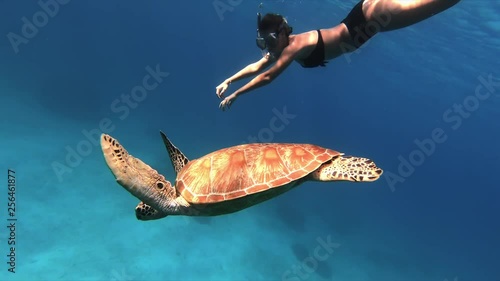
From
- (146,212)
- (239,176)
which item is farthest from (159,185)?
(239,176)

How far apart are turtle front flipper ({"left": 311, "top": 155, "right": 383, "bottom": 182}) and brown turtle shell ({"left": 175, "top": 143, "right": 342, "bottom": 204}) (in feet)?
0.51

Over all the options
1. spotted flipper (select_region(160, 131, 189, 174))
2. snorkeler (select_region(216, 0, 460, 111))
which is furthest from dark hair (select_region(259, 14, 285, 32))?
spotted flipper (select_region(160, 131, 189, 174))

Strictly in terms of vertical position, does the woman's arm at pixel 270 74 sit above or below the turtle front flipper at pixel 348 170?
above

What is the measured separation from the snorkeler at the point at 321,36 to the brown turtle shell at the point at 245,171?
770mm

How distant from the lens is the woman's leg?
4121 millimetres

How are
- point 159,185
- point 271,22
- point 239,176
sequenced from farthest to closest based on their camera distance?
point 271,22 < point 239,176 < point 159,185

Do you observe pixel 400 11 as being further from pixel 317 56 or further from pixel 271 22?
pixel 271 22

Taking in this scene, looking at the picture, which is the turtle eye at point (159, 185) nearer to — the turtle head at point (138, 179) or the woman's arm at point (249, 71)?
the turtle head at point (138, 179)

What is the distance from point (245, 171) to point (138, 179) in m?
1.27

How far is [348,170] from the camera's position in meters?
4.14

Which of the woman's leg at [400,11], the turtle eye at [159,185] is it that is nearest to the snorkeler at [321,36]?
the woman's leg at [400,11]

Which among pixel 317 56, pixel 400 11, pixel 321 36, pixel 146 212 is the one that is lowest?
pixel 146 212

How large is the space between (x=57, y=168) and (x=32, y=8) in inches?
2645

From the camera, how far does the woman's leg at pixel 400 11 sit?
4121 millimetres
